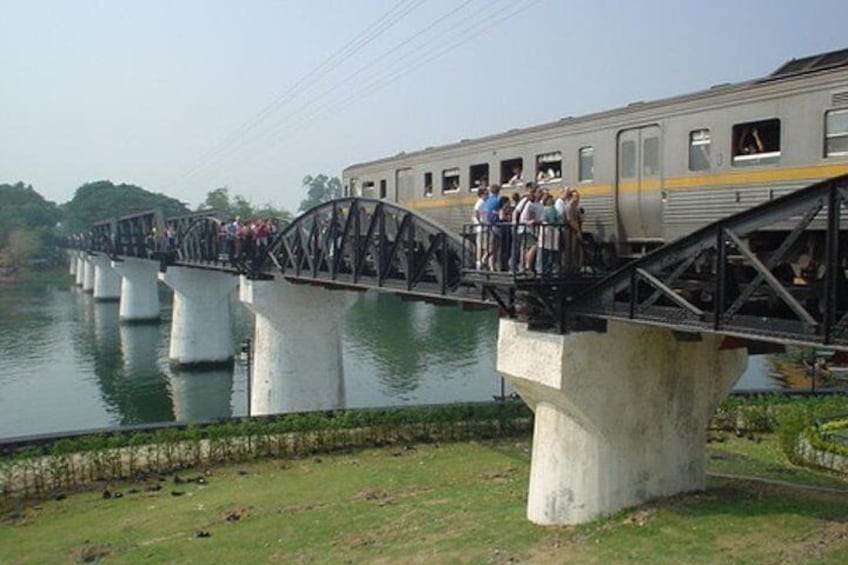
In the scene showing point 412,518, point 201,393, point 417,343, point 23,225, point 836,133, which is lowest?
point 201,393

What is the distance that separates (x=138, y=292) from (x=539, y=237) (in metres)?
66.4

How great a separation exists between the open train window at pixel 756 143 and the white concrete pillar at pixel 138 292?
2623 inches

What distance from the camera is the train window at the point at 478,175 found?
2023 centimetres

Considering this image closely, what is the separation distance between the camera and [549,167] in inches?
693

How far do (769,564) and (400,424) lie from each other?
13.9 m

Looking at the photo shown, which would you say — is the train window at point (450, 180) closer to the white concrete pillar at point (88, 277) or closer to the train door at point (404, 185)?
the train door at point (404, 185)

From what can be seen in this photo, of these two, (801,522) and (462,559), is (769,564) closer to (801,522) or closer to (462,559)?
(801,522)

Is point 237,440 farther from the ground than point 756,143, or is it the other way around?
point 756,143

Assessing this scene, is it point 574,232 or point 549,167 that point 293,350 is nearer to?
point 549,167

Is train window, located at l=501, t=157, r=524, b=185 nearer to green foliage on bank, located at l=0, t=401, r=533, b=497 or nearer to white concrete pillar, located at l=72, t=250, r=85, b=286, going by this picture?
green foliage on bank, located at l=0, t=401, r=533, b=497

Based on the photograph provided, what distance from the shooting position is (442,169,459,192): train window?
2175cm

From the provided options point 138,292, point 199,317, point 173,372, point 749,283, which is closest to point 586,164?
point 749,283

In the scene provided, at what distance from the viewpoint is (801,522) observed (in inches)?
540

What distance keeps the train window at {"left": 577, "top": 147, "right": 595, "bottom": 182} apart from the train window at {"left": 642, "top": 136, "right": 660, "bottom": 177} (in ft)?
4.52
